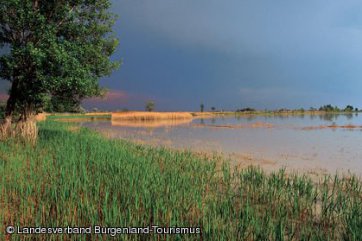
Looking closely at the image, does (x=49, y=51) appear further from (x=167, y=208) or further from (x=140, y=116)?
(x=140, y=116)

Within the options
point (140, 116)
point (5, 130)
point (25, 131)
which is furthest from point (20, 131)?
point (140, 116)

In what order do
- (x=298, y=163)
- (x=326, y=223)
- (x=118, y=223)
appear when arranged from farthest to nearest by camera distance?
(x=298, y=163), (x=326, y=223), (x=118, y=223)

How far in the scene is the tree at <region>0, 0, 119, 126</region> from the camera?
16009mm

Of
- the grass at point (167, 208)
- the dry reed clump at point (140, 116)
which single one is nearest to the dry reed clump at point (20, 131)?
the grass at point (167, 208)

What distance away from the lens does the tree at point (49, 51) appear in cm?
1601

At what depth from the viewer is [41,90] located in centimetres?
1731

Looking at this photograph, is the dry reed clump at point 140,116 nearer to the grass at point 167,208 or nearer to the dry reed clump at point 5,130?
the dry reed clump at point 5,130

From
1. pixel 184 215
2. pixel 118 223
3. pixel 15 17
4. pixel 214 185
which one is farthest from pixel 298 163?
pixel 15 17

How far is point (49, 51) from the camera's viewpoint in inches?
612

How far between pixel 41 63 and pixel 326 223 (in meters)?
15.5

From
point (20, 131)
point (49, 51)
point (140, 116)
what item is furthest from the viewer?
point (140, 116)

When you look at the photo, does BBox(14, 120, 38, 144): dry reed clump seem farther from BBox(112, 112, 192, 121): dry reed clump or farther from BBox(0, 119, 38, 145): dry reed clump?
BBox(112, 112, 192, 121): dry reed clump

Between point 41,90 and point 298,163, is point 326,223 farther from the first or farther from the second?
point 41,90

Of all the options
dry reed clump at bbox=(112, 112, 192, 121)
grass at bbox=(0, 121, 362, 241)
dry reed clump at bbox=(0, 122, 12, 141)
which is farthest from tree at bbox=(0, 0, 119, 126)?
dry reed clump at bbox=(112, 112, 192, 121)
